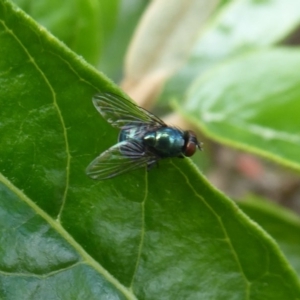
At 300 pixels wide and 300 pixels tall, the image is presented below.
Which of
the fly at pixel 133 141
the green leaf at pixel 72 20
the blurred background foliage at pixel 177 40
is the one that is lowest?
the fly at pixel 133 141

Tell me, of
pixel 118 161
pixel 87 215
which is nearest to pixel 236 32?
pixel 118 161

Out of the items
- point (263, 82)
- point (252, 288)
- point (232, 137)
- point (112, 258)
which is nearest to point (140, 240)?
point (112, 258)

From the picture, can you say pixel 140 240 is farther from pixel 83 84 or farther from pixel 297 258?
pixel 297 258

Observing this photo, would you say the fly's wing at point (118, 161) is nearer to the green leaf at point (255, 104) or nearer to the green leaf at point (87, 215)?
the green leaf at point (87, 215)

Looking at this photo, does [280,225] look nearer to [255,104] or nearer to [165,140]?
[255,104]

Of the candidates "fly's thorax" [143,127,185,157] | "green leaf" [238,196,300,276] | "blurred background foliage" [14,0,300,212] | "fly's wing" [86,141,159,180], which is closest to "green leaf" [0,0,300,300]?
"fly's wing" [86,141,159,180]

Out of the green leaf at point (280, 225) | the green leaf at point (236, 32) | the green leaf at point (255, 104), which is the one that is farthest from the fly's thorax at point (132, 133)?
the green leaf at point (236, 32)

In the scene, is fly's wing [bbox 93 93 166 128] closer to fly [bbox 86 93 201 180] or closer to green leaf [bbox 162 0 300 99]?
fly [bbox 86 93 201 180]
